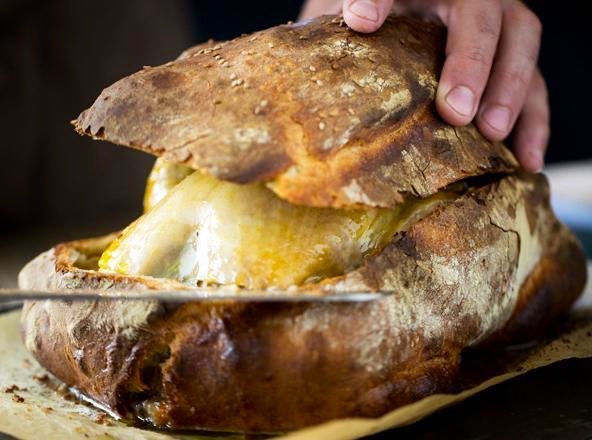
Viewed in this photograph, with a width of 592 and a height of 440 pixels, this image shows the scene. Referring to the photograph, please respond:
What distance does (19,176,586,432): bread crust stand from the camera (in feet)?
3.44

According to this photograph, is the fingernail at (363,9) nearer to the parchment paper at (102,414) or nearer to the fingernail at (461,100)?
the fingernail at (461,100)

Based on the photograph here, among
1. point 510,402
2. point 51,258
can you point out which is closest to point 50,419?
point 51,258

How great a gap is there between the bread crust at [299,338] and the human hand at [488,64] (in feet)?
0.54

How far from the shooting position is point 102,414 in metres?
1.21

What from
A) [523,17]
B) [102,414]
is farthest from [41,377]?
[523,17]

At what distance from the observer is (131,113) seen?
1130 millimetres

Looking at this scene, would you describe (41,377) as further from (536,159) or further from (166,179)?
(536,159)

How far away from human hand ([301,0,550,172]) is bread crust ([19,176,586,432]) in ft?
0.54

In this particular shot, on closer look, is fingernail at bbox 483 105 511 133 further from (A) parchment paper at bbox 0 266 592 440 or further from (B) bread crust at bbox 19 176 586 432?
(A) parchment paper at bbox 0 266 592 440

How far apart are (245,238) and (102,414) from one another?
36 cm

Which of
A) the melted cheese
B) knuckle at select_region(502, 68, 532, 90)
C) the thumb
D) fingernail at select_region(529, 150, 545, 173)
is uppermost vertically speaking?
the thumb

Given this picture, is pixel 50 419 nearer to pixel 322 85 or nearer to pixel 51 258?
pixel 51 258

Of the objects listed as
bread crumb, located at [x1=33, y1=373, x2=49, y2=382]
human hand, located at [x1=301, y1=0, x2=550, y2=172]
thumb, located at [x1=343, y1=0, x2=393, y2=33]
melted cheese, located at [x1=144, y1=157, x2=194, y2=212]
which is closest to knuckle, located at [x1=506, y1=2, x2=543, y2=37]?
human hand, located at [x1=301, y1=0, x2=550, y2=172]

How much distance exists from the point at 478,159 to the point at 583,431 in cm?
46
